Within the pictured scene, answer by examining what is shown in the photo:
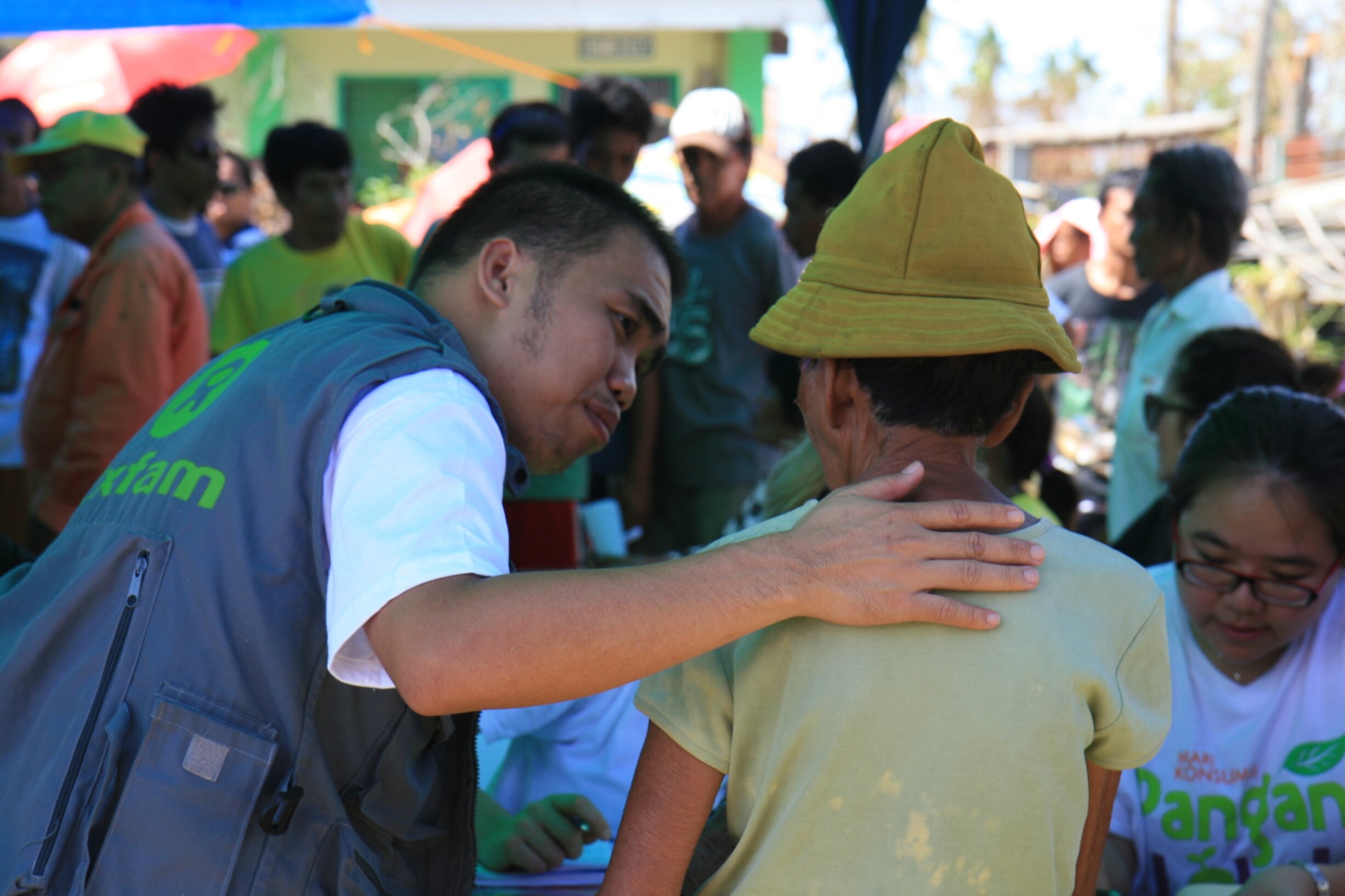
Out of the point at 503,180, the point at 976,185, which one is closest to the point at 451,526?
the point at 976,185

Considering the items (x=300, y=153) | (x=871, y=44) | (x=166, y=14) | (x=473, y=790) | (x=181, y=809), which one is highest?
(x=166, y=14)

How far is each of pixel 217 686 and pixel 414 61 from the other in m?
14.0

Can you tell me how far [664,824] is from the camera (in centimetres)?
140

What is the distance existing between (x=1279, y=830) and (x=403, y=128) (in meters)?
13.8

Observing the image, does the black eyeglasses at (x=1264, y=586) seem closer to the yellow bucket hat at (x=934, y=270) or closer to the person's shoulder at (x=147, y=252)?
the yellow bucket hat at (x=934, y=270)

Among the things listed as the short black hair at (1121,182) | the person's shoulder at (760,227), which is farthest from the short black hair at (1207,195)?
the person's shoulder at (760,227)

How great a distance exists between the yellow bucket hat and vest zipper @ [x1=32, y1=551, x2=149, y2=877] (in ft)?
2.84

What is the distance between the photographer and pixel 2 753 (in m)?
1.54

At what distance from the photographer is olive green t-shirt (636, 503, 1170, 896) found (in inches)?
50.5

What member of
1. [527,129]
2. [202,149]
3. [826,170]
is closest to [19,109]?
[202,149]

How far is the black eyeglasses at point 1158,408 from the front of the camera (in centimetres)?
320

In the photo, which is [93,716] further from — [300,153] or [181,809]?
[300,153]

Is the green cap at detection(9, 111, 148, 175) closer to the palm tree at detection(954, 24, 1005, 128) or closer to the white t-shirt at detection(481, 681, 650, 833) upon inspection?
the white t-shirt at detection(481, 681, 650, 833)

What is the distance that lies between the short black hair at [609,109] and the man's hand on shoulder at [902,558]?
4.10 m
